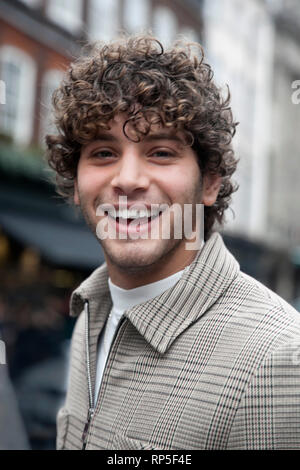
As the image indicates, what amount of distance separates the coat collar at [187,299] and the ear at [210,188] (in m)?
0.16

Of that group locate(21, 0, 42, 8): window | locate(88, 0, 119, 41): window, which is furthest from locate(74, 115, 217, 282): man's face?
locate(88, 0, 119, 41): window

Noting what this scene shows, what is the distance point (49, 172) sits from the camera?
274 inches

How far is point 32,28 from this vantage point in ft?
36.1

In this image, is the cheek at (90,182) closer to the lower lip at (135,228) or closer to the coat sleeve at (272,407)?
the lower lip at (135,228)

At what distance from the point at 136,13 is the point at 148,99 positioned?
522 inches

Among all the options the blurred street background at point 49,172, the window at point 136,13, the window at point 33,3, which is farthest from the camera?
the window at point 136,13

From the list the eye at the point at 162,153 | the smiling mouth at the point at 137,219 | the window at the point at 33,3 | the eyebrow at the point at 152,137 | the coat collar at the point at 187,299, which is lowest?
the coat collar at the point at 187,299

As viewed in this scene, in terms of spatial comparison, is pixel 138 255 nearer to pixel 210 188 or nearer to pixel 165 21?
pixel 210 188

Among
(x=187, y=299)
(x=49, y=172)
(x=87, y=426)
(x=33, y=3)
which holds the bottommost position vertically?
(x=87, y=426)

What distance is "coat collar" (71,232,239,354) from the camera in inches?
71.1

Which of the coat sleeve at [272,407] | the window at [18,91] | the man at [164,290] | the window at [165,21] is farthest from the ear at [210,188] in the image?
the window at [165,21]

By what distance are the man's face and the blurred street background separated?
742mm

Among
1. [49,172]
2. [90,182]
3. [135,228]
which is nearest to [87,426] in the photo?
[135,228]

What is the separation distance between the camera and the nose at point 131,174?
1.85 meters
